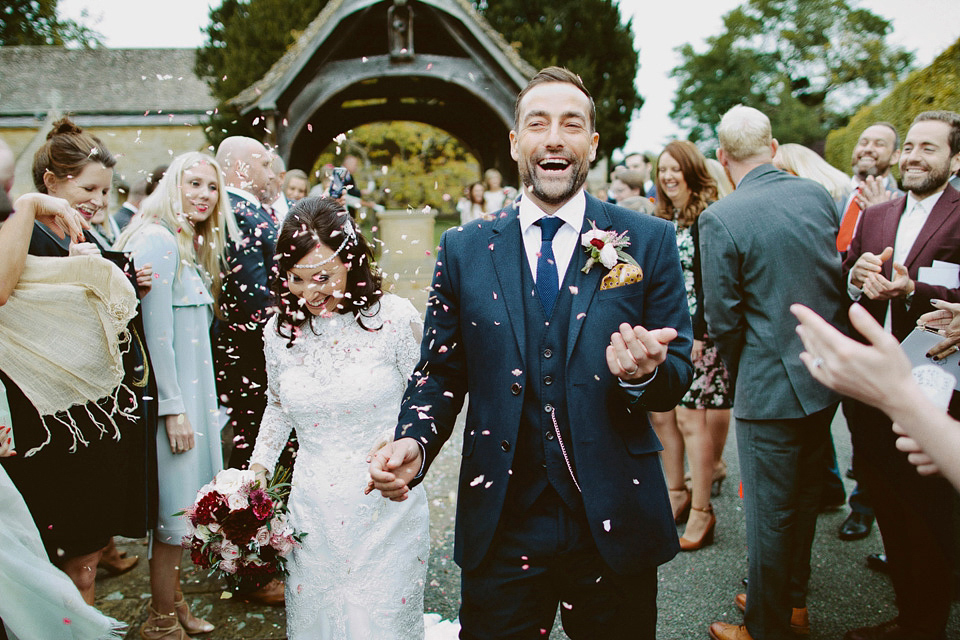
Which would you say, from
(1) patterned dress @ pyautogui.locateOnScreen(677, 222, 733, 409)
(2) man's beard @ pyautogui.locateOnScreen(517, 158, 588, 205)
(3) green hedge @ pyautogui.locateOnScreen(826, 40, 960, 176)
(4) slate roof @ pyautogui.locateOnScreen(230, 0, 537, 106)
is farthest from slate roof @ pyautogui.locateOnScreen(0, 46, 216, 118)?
(2) man's beard @ pyautogui.locateOnScreen(517, 158, 588, 205)

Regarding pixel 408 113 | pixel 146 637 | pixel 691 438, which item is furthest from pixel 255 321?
pixel 408 113

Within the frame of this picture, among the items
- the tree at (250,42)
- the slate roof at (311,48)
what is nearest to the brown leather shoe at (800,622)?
the slate roof at (311,48)

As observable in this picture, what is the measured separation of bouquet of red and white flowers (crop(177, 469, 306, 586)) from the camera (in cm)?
256

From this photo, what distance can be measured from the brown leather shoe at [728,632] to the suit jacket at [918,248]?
5.64 ft

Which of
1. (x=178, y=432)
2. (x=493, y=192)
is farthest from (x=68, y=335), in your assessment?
(x=493, y=192)

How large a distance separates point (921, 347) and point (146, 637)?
381 centimetres

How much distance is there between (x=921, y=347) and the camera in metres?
2.72

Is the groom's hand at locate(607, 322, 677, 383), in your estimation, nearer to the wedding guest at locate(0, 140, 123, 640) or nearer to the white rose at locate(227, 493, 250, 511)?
the white rose at locate(227, 493, 250, 511)

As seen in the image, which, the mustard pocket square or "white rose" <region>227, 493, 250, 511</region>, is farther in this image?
"white rose" <region>227, 493, 250, 511</region>

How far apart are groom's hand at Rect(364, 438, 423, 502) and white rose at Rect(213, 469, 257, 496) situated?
863 millimetres

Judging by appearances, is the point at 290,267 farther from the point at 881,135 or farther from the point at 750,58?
the point at 750,58

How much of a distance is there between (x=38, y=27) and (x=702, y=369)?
49970mm

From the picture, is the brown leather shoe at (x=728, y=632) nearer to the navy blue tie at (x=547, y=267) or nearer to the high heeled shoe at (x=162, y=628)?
the navy blue tie at (x=547, y=267)

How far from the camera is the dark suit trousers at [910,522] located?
313 centimetres
